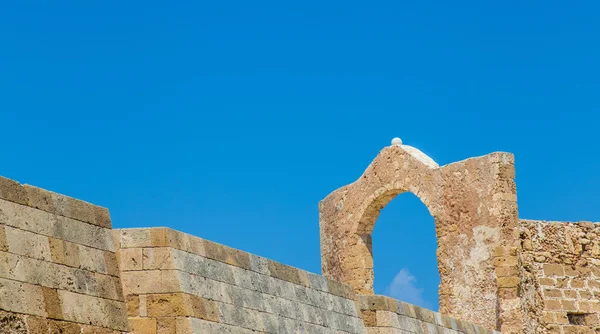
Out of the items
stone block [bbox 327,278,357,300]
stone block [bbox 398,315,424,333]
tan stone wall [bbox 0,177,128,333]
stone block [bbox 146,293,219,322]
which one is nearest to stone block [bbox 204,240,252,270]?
stone block [bbox 146,293,219,322]

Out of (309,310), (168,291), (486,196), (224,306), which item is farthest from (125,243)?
(486,196)

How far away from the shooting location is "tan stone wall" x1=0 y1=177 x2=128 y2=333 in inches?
266

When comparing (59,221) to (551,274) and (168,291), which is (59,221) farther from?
(551,274)

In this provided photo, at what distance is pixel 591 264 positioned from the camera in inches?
680

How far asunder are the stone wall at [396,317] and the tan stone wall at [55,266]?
3.97 m

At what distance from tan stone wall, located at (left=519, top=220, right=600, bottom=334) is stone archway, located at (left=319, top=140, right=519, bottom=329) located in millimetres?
619

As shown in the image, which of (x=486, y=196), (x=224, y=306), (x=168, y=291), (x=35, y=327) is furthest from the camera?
(x=486, y=196)

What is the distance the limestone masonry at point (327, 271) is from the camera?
7094mm

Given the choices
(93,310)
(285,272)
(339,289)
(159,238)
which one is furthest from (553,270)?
(93,310)

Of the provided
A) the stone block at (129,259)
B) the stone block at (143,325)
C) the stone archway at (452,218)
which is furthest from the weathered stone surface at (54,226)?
the stone archway at (452,218)

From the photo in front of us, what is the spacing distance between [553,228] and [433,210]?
1806 millimetres

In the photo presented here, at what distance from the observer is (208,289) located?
8.45 meters

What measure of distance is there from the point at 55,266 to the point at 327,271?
12.0 metres

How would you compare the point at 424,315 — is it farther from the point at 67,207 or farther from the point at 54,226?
the point at 54,226
